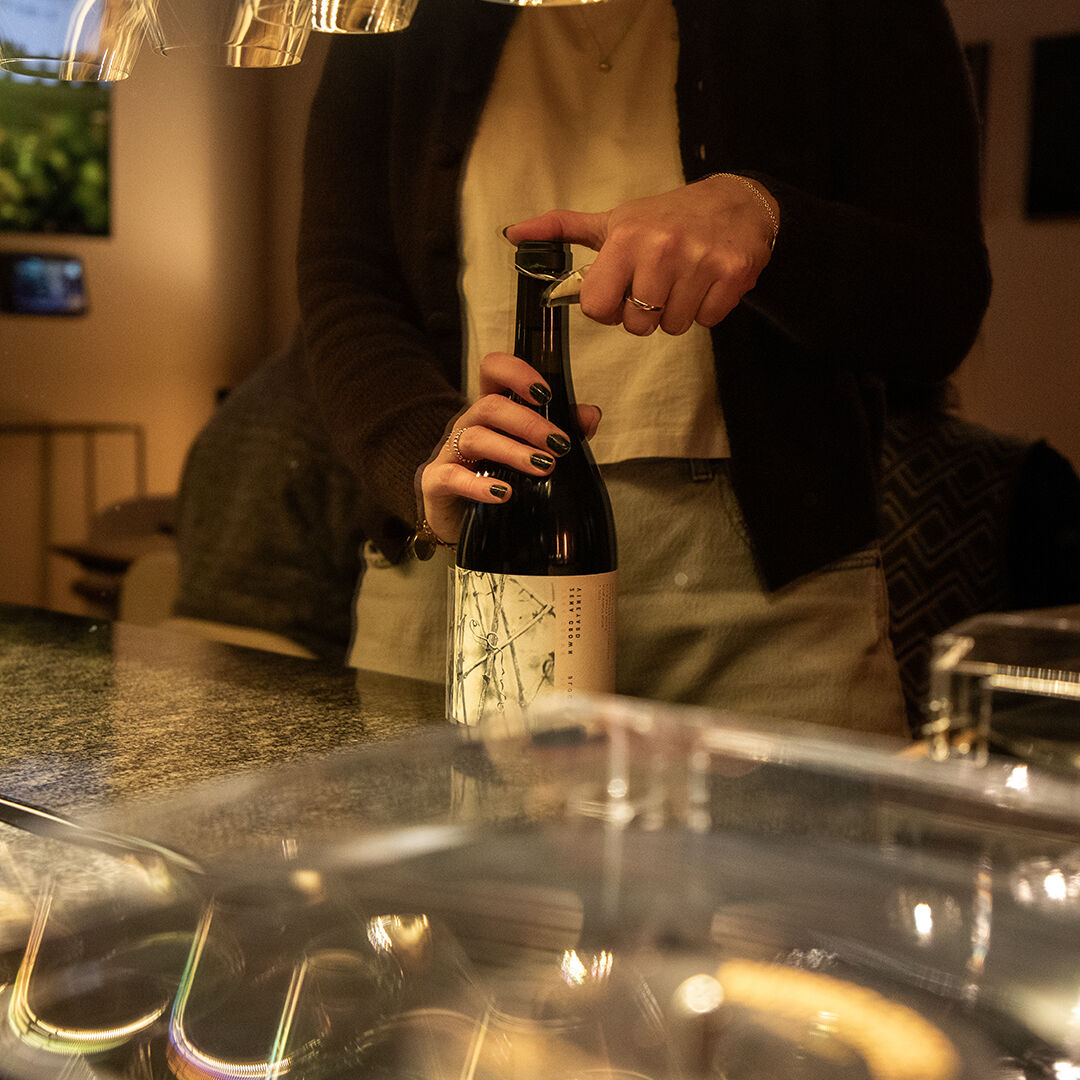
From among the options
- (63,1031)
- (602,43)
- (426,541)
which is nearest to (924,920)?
(63,1031)

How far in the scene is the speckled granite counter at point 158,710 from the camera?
1.80ft

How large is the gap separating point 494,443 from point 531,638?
0.36 feet

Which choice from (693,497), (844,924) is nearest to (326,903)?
(844,924)

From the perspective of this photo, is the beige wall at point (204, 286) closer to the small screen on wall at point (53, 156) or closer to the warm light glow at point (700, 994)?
the small screen on wall at point (53, 156)

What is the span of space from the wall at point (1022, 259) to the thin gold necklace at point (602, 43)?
0.35m

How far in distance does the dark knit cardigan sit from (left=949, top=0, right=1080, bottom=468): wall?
255 millimetres

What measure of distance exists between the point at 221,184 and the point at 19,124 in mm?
365

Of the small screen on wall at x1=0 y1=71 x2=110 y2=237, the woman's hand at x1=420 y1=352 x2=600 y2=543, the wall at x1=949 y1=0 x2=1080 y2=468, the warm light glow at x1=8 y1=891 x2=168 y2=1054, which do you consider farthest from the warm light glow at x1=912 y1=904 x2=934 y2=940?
the small screen on wall at x1=0 y1=71 x2=110 y2=237

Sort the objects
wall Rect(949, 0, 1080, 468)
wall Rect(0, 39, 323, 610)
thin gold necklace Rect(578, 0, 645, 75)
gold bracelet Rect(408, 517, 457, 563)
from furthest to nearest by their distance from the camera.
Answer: wall Rect(0, 39, 323, 610) < wall Rect(949, 0, 1080, 468) < thin gold necklace Rect(578, 0, 645, 75) < gold bracelet Rect(408, 517, 457, 563)

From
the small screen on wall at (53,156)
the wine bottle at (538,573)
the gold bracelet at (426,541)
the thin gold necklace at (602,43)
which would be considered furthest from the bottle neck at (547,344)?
the small screen on wall at (53,156)

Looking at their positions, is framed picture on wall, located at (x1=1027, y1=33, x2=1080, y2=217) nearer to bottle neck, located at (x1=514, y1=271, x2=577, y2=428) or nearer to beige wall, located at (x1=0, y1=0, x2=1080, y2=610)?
beige wall, located at (x1=0, y1=0, x2=1080, y2=610)

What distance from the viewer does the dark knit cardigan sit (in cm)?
76

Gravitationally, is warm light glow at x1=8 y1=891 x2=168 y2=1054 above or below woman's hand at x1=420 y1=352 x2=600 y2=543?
below

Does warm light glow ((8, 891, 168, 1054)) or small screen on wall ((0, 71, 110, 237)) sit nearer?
warm light glow ((8, 891, 168, 1054))
